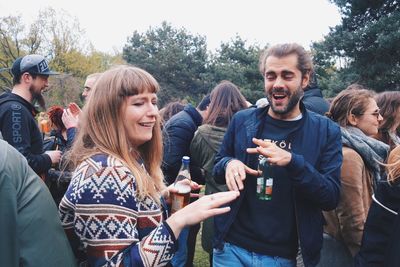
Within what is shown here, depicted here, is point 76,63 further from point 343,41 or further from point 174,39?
point 343,41

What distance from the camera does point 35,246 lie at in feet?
4.29

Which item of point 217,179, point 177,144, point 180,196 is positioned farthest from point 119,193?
point 177,144

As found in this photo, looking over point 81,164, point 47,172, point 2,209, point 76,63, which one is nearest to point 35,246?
point 2,209

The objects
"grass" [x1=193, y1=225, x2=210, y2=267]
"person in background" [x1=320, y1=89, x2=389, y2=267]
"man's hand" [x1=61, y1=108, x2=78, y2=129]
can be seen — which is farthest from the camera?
"grass" [x1=193, y1=225, x2=210, y2=267]

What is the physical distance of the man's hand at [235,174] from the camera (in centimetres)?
222

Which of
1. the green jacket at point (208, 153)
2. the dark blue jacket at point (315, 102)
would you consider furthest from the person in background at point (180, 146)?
the dark blue jacket at point (315, 102)

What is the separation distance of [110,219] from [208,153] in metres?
2.33

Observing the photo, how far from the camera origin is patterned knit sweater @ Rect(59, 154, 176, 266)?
5.07 feet

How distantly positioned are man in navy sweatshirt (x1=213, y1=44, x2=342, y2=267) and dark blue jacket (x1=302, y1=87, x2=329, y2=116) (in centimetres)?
150

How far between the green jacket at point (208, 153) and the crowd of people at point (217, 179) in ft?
0.04

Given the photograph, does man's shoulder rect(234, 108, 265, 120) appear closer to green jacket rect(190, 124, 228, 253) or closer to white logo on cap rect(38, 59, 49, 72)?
green jacket rect(190, 124, 228, 253)

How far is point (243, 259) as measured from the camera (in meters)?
2.47

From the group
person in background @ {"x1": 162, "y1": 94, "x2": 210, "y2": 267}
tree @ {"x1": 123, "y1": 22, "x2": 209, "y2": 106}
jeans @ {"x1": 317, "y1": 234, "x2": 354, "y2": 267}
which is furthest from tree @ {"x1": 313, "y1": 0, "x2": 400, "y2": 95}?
tree @ {"x1": 123, "y1": 22, "x2": 209, "y2": 106}

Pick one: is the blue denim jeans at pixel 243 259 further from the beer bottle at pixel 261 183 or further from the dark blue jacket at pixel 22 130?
the dark blue jacket at pixel 22 130
